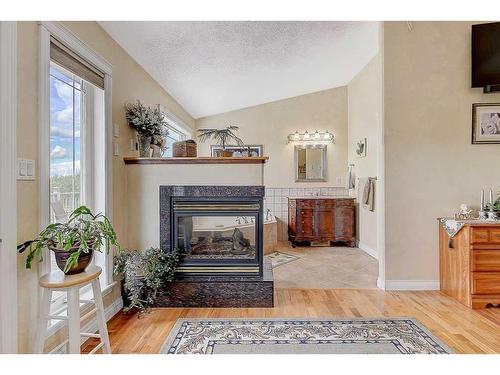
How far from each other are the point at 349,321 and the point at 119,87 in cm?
277

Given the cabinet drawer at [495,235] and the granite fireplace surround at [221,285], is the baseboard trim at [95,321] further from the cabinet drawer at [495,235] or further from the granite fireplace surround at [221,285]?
the cabinet drawer at [495,235]

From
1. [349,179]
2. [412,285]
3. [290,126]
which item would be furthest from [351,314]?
[290,126]

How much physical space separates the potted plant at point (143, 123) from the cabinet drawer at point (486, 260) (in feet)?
10.2

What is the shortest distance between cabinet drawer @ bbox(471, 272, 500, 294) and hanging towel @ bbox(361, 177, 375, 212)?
203 centimetres

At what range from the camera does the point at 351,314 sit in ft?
8.93

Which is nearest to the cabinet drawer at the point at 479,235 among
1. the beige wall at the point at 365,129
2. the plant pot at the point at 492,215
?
the plant pot at the point at 492,215

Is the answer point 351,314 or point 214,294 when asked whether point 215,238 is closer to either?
point 214,294

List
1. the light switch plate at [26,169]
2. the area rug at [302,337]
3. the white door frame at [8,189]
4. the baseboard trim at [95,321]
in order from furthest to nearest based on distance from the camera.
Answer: the area rug at [302,337] → the baseboard trim at [95,321] → the light switch plate at [26,169] → the white door frame at [8,189]

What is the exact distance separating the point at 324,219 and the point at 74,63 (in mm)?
4319

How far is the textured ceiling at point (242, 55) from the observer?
2887mm

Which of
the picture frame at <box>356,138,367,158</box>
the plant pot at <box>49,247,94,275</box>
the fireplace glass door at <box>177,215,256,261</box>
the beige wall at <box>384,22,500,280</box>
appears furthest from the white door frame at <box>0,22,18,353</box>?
the picture frame at <box>356,138,367,158</box>
